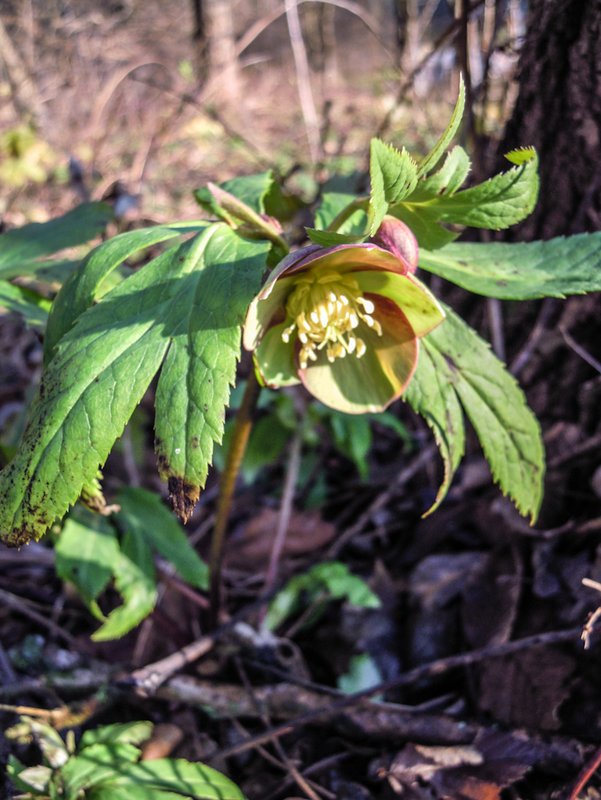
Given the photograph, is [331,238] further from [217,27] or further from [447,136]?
[217,27]

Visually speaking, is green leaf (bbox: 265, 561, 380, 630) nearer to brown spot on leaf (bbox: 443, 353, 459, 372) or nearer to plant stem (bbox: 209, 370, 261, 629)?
plant stem (bbox: 209, 370, 261, 629)

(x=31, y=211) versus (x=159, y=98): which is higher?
(x=159, y=98)

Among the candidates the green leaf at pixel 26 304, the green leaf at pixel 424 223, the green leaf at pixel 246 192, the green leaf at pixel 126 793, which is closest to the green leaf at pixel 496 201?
the green leaf at pixel 424 223

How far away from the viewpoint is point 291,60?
28.4 ft

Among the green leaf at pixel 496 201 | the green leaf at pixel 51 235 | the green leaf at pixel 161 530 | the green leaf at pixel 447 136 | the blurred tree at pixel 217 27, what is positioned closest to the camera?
the green leaf at pixel 447 136

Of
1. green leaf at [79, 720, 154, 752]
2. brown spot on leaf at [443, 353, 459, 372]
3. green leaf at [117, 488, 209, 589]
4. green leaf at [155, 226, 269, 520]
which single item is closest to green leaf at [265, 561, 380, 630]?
green leaf at [117, 488, 209, 589]

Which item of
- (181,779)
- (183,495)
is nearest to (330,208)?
(183,495)

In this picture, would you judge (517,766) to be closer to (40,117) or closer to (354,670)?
(354,670)

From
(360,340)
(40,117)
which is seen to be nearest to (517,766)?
(360,340)

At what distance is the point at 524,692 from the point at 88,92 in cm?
479

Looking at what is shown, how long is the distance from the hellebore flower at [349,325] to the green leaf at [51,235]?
0.48 meters

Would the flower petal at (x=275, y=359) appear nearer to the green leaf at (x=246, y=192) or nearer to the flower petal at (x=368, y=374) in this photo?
the flower petal at (x=368, y=374)

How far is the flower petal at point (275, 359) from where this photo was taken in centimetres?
85

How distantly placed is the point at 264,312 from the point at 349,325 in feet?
0.42
